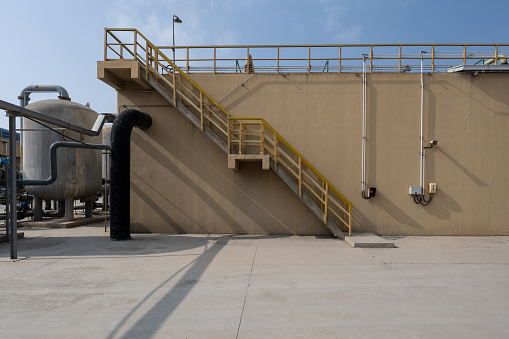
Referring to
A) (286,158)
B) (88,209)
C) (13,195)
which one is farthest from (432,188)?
(88,209)

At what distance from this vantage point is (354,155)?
11.2 metres

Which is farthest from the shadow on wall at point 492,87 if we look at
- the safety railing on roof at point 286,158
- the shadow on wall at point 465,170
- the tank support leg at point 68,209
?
the tank support leg at point 68,209

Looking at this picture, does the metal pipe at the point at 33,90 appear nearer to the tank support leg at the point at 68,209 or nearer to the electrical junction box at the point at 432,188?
the tank support leg at the point at 68,209

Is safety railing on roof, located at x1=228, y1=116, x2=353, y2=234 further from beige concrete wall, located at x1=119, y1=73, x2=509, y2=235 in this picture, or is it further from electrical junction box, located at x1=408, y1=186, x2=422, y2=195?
electrical junction box, located at x1=408, y1=186, x2=422, y2=195

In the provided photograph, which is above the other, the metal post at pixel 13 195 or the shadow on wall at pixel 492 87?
the shadow on wall at pixel 492 87

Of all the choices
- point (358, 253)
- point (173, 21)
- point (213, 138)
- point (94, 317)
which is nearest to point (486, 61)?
point (358, 253)

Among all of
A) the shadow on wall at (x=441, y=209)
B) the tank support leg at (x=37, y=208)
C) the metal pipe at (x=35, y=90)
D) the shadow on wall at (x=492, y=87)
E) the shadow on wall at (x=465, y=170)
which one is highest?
the metal pipe at (x=35, y=90)

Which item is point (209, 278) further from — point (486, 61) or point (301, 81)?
point (486, 61)

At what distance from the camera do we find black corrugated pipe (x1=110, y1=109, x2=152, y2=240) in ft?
32.4

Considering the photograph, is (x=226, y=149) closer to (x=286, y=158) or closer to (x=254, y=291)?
(x=286, y=158)

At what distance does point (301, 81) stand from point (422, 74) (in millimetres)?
4217

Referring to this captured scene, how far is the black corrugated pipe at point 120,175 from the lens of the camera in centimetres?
988

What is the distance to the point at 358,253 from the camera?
340 inches

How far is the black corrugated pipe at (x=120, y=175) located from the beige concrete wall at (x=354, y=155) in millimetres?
1534
